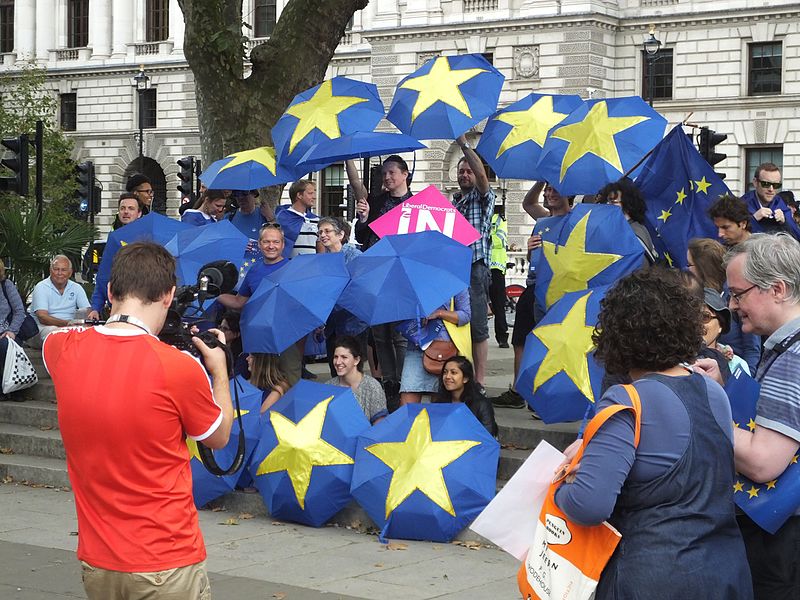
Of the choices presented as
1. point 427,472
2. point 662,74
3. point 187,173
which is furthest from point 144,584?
point 662,74

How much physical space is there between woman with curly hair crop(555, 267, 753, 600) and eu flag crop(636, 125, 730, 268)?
5.49m

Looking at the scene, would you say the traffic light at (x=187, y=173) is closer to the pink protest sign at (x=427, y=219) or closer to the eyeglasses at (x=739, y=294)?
the pink protest sign at (x=427, y=219)

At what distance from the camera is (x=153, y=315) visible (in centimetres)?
408

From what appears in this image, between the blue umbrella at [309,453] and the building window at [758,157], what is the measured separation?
3668 centimetres

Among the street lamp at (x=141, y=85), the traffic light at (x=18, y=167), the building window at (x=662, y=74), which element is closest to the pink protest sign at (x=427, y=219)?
the traffic light at (x=18, y=167)

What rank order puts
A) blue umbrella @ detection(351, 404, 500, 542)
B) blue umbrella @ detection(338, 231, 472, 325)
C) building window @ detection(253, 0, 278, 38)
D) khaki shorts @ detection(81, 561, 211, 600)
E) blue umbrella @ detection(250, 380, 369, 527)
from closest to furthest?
khaki shorts @ detection(81, 561, 211, 600)
blue umbrella @ detection(351, 404, 500, 542)
blue umbrella @ detection(250, 380, 369, 527)
blue umbrella @ detection(338, 231, 472, 325)
building window @ detection(253, 0, 278, 38)

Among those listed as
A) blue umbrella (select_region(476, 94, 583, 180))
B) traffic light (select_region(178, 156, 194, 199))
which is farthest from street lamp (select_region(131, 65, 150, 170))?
blue umbrella (select_region(476, 94, 583, 180))

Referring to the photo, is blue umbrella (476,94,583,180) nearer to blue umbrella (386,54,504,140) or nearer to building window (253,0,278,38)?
blue umbrella (386,54,504,140)

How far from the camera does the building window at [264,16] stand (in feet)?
187

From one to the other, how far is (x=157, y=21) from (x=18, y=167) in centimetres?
4961

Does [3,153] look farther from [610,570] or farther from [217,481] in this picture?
[610,570]

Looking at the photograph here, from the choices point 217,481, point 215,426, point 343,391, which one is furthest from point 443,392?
point 215,426

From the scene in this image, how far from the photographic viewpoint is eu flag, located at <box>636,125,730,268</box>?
29.9ft

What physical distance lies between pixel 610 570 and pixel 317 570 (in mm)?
4050
